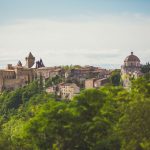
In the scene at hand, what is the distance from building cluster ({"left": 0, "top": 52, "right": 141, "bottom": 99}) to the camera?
106m

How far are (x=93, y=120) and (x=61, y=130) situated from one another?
7.22ft

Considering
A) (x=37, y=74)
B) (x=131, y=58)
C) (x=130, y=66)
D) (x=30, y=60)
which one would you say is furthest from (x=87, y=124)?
(x=30, y=60)

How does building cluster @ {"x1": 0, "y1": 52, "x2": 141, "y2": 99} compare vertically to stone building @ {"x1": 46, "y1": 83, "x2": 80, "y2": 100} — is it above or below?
above

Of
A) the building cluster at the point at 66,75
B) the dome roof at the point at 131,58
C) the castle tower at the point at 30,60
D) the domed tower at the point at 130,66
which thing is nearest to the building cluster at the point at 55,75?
the building cluster at the point at 66,75

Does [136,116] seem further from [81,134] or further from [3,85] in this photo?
[3,85]

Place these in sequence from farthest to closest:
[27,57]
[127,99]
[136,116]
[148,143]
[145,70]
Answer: [27,57], [145,70], [127,99], [136,116], [148,143]

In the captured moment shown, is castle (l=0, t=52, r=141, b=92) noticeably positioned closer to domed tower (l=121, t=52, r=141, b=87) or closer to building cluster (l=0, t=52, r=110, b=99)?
building cluster (l=0, t=52, r=110, b=99)

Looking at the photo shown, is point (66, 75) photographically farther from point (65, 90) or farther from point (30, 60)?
point (30, 60)

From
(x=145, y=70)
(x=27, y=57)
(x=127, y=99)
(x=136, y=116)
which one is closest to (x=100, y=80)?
(x=145, y=70)

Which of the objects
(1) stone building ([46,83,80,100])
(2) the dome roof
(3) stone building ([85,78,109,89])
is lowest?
(1) stone building ([46,83,80,100])

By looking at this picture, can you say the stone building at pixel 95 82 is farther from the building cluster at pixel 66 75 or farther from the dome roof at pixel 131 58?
the dome roof at pixel 131 58

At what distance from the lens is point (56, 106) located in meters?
36.7

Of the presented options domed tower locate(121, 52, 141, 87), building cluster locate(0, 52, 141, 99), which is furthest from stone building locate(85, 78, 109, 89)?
domed tower locate(121, 52, 141, 87)

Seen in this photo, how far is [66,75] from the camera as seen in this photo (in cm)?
12112
